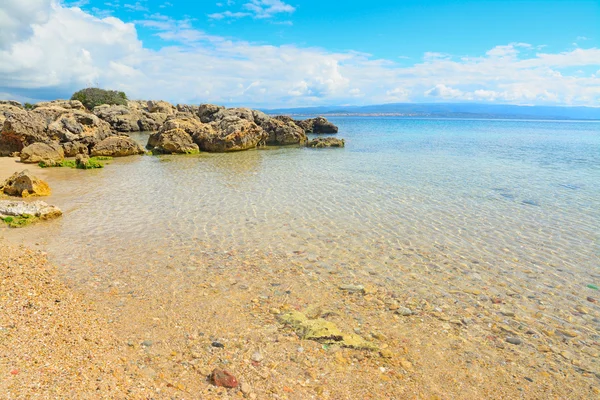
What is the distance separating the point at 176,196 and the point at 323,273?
8273 mm

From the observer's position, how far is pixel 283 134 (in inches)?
1457

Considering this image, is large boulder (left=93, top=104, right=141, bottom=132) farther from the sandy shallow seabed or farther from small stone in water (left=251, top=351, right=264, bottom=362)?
small stone in water (left=251, top=351, right=264, bottom=362)

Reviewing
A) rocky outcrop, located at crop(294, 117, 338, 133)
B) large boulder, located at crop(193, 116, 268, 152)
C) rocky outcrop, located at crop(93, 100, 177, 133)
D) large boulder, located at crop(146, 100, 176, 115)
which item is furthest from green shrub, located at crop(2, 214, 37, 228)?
large boulder, located at crop(146, 100, 176, 115)

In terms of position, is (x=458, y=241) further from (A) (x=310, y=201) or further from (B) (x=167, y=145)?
(B) (x=167, y=145)

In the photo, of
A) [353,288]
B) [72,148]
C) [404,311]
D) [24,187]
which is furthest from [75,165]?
[404,311]

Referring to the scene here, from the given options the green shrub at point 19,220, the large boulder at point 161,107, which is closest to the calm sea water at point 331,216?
the green shrub at point 19,220

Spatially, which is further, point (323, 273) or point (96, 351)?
point (323, 273)

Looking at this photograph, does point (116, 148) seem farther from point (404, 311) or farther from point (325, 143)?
point (404, 311)

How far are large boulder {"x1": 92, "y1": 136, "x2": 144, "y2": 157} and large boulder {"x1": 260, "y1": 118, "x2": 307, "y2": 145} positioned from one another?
14071 mm

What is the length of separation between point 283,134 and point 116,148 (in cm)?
1604

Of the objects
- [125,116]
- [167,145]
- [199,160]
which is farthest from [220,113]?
[199,160]

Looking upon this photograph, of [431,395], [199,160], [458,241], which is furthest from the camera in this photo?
[199,160]

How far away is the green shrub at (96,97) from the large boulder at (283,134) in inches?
1629

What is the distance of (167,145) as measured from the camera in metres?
27.4
